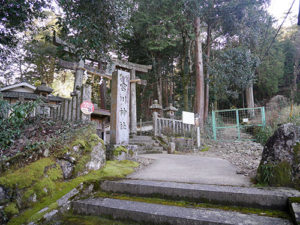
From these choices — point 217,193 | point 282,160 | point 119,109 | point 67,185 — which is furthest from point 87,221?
point 119,109

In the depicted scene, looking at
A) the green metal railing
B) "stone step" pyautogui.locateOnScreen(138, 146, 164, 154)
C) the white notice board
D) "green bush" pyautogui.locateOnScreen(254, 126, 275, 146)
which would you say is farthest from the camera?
the green metal railing

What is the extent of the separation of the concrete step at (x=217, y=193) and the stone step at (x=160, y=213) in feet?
0.89

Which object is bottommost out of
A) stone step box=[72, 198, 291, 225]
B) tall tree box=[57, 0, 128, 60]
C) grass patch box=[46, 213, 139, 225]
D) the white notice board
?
grass patch box=[46, 213, 139, 225]

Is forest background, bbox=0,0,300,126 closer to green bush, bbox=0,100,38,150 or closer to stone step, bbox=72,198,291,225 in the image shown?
green bush, bbox=0,100,38,150

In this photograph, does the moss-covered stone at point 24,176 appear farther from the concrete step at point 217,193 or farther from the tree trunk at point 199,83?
the tree trunk at point 199,83

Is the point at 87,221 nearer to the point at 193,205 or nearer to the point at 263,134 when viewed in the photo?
the point at 193,205

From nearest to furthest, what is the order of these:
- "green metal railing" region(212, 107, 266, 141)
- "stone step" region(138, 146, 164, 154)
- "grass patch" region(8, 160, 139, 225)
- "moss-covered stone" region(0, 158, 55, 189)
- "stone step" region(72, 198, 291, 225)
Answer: "stone step" region(72, 198, 291, 225) < "grass patch" region(8, 160, 139, 225) < "moss-covered stone" region(0, 158, 55, 189) < "stone step" region(138, 146, 164, 154) < "green metal railing" region(212, 107, 266, 141)

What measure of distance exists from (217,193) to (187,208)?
1.48 feet

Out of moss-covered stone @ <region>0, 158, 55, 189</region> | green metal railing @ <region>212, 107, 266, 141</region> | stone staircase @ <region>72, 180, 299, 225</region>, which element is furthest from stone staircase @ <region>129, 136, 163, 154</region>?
moss-covered stone @ <region>0, 158, 55, 189</region>

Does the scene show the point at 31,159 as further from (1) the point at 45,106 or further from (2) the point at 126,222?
(1) the point at 45,106

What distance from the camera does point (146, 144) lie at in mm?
8398

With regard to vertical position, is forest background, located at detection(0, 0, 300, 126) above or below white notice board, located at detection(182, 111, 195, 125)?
above

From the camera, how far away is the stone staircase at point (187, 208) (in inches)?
77.4

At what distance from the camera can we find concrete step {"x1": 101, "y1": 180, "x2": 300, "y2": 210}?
2199 mm
